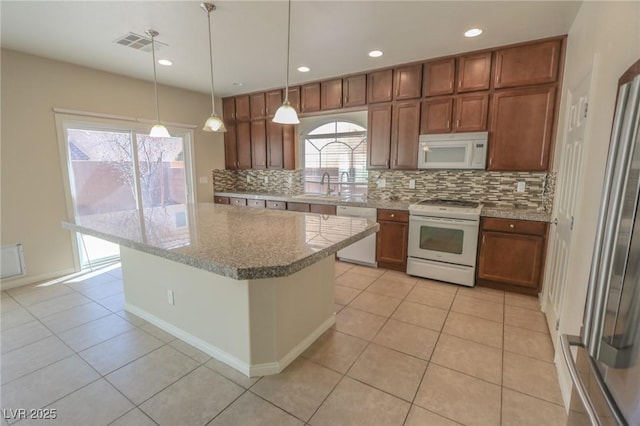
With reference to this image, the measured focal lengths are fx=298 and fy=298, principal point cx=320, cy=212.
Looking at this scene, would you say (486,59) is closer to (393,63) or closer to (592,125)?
(393,63)

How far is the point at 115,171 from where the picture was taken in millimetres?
4188

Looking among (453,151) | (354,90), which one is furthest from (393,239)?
(354,90)

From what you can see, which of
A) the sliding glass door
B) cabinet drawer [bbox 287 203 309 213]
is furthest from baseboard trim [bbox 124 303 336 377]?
cabinet drawer [bbox 287 203 309 213]

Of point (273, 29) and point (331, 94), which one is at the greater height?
point (273, 29)

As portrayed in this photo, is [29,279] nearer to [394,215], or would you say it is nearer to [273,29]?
[273,29]

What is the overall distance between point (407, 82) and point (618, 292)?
3.37 meters

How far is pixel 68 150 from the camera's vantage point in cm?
369

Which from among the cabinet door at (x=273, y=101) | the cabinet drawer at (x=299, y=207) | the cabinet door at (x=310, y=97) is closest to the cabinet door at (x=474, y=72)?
the cabinet door at (x=310, y=97)

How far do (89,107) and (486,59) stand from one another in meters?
4.74

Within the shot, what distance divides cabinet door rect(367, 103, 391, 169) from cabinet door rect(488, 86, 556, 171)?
118 cm

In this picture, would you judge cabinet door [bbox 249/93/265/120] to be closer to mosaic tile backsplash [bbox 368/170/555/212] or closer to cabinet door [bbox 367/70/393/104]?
cabinet door [bbox 367/70/393/104]

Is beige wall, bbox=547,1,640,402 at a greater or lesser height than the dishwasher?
greater

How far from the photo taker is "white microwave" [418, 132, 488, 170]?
3.28 metres

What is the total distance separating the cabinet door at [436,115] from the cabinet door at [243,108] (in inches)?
118
